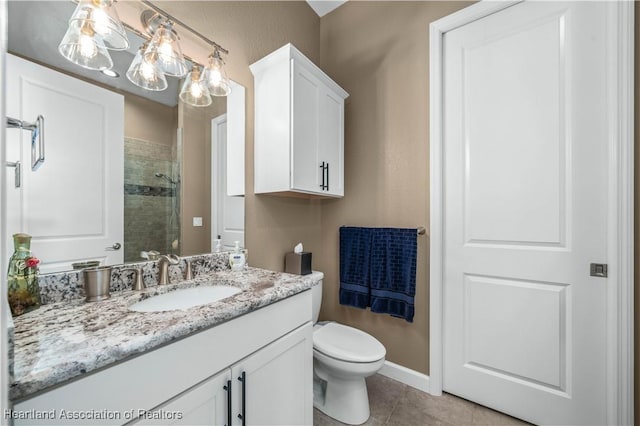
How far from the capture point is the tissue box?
177 centimetres

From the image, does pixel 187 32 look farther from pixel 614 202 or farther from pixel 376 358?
pixel 614 202

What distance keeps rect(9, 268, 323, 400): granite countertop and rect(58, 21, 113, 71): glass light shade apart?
0.86m

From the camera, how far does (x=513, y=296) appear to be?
1515 millimetres

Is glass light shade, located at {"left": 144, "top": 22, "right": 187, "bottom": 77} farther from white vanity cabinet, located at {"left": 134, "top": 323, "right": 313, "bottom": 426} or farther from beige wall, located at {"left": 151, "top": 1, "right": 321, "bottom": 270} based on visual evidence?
white vanity cabinet, located at {"left": 134, "top": 323, "right": 313, "bottom": 426}

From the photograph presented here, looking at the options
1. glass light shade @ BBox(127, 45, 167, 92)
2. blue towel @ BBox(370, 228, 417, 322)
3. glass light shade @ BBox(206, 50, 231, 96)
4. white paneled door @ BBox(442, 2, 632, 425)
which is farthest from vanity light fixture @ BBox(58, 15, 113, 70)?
white paneled door @ BBox(442, 2, 632, 425)

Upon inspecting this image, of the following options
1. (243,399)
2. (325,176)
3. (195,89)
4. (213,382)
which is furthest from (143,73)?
(243,399)

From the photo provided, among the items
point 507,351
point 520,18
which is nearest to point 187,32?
point 520,18

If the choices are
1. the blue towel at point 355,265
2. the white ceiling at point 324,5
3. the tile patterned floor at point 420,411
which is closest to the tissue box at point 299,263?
the blue towel at point 355,265

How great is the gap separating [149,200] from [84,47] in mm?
587

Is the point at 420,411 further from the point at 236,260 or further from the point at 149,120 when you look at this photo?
the point at 149,120

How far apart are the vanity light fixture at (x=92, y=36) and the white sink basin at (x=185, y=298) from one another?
902 mm

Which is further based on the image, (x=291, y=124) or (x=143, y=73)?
(x=291, y=124)

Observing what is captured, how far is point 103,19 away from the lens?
95cm

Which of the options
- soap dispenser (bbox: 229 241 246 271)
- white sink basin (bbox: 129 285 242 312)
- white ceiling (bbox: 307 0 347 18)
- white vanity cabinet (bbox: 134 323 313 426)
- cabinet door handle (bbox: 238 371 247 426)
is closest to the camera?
white vanity cabinet (bbox: 134 323 313 426)
